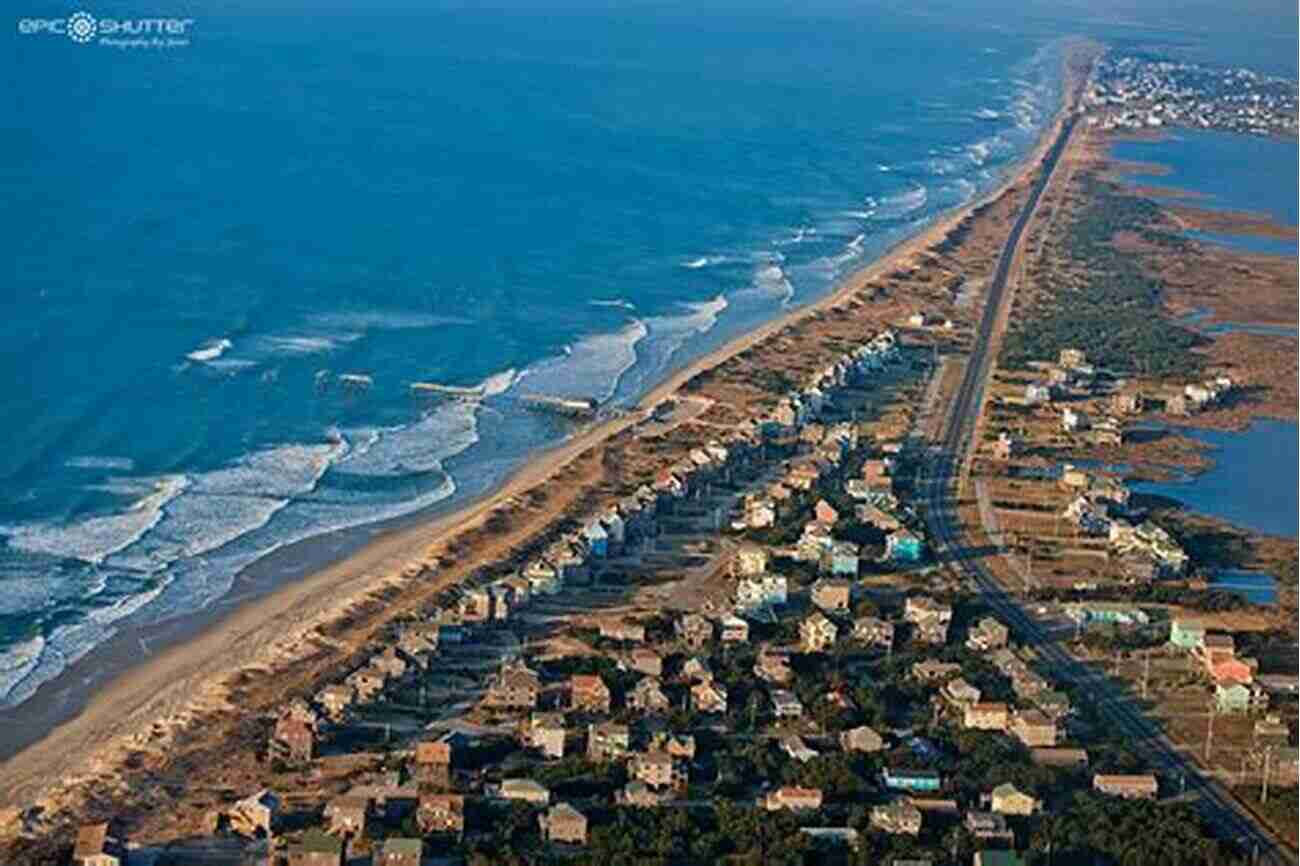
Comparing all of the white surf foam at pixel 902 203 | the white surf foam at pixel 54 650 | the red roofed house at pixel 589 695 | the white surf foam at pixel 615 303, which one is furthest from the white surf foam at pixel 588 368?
the white surf foam at pixel 902 203

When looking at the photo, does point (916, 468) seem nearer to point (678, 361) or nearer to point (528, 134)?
point (678, 361)

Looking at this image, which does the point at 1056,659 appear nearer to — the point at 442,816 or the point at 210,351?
the point at 442,816

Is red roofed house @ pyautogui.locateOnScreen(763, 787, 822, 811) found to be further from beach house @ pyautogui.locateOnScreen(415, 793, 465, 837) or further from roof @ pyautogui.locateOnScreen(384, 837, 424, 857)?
roof @ pyautogui.locateOnScreen(384, 837, 424, 857)

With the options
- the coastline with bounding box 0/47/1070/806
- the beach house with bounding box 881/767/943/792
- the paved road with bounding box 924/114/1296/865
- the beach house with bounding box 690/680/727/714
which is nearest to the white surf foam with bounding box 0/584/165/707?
the coastline with bounding box 0/47/1070/806

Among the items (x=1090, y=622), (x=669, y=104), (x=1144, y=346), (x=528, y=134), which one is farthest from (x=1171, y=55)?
(x=1090, y=622)

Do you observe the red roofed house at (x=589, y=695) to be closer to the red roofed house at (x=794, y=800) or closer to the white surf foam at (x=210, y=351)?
the red roofed house at (x=794, y=800)

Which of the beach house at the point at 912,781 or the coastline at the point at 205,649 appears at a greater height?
the beach house at the point at 912,781
